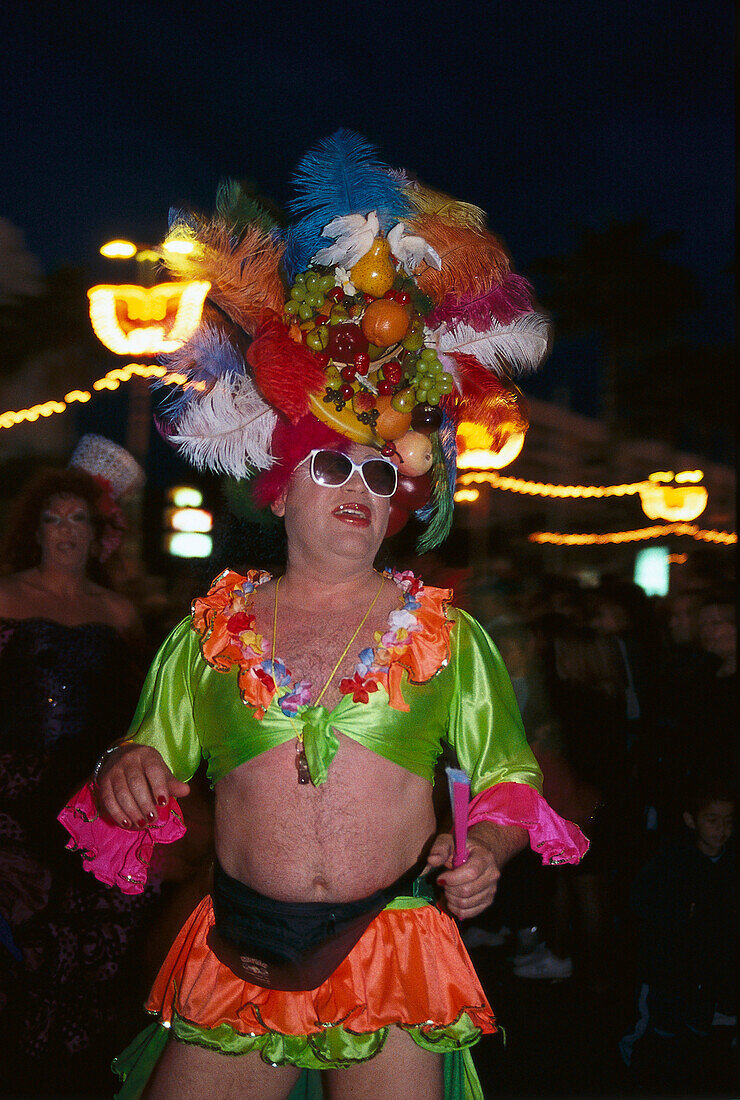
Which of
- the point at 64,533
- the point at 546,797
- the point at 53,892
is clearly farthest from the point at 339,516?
the point at 546,797

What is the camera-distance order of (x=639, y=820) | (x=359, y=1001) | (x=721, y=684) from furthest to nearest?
(x=639, y=820) < (x=721, y=684) < (x=359, y=1001)

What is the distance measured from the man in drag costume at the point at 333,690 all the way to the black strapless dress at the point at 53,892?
1261 millimetres

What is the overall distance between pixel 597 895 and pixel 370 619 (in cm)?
288

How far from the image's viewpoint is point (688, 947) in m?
3.75

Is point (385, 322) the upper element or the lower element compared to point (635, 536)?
lower

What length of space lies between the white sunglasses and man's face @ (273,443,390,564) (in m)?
0.01

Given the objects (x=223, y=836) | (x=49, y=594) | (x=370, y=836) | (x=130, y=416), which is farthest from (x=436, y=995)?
(x=130, y=416)

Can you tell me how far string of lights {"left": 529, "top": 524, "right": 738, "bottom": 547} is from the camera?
43.4 feet

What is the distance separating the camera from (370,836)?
2016mm

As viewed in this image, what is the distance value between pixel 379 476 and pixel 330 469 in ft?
0.40

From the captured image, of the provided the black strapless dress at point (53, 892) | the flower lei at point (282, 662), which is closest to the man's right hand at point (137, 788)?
the flower lei at point (282, 662)

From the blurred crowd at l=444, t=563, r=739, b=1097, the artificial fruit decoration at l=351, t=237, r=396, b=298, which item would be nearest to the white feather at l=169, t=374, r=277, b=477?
the artificial fruit decoration at l=351, t=237, r=396, b=298

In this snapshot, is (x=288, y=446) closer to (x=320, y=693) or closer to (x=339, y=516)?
(x=339, y=516)

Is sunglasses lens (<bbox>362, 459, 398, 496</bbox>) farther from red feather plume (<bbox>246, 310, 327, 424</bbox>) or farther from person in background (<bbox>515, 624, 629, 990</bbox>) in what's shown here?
person in background (<bbox>515, 624, 629, 990</bbox>)
